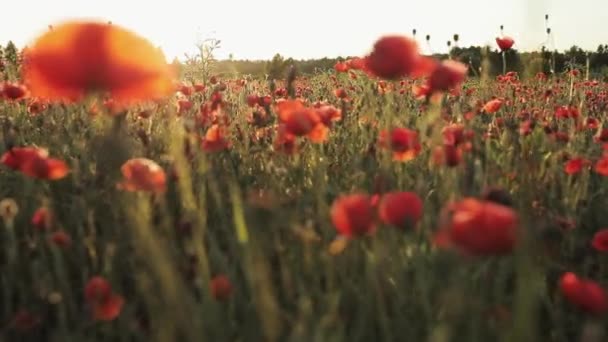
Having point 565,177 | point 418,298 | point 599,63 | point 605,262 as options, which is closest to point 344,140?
point 565,177

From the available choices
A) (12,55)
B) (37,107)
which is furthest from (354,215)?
(12,55)

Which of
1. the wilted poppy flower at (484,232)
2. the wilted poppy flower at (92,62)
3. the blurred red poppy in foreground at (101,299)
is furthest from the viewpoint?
the blurred red poppy in foreground at (101,299)

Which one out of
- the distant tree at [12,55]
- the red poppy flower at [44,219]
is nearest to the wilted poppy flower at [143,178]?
the red poppy flower at [44,219]

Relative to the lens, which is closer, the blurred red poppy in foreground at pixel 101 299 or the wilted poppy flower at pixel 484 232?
the wilted poppy flower at pixel 484 232

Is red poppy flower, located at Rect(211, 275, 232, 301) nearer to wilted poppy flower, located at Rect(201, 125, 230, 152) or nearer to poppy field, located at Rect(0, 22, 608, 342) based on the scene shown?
poppy field, located at Rect(0, 22, 608, 342)

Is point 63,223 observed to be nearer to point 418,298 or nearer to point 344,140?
point 418,298

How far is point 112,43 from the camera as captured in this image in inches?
50.7

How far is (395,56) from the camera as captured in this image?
1780 mm

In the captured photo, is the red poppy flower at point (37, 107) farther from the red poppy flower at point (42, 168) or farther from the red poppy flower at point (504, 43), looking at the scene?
the red poppy flower at point (504, 43)

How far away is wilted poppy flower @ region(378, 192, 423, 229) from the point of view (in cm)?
135

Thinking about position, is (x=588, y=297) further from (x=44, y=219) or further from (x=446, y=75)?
(x=44, y=219)

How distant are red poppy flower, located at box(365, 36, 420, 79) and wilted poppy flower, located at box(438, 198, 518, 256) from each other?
0.84m

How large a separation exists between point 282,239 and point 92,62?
976mm

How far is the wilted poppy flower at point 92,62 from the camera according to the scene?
1.28m
